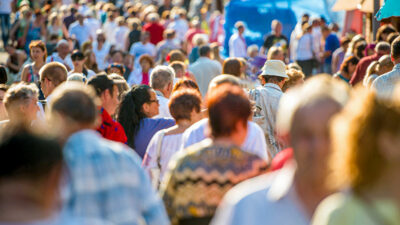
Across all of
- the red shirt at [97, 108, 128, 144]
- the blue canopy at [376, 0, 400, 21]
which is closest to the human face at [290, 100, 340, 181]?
the red shirt at [97, 108, 128, 144]

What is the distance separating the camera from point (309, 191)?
307 cm

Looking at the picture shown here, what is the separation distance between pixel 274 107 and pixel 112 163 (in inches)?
167

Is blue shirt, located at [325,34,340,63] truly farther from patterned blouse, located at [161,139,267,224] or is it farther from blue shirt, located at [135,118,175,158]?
patterned blouse, located at [161,139,267,224]

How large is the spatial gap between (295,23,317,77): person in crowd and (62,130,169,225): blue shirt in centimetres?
1471

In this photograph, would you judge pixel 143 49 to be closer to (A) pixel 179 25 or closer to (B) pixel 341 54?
(B) pixel 341 54

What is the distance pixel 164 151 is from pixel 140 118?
4.02 ft

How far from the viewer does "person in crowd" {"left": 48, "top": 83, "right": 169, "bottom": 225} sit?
350 centimetres

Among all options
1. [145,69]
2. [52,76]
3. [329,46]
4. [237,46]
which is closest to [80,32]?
[237,46]

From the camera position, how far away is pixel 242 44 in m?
18.3

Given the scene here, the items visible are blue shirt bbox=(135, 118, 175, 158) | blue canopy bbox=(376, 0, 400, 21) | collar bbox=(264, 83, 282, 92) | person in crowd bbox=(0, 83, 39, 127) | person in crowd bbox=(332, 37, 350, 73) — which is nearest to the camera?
person in crowd bbox=(0, 83, 39, 127)

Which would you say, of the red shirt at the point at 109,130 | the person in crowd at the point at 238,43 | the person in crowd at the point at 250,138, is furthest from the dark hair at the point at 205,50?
the person in crowd at the point at 250,138

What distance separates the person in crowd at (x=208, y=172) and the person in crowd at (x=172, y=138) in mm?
1682

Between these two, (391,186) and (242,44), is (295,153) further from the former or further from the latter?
(242,44)

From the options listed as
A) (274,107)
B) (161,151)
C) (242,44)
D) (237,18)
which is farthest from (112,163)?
(237,18)
